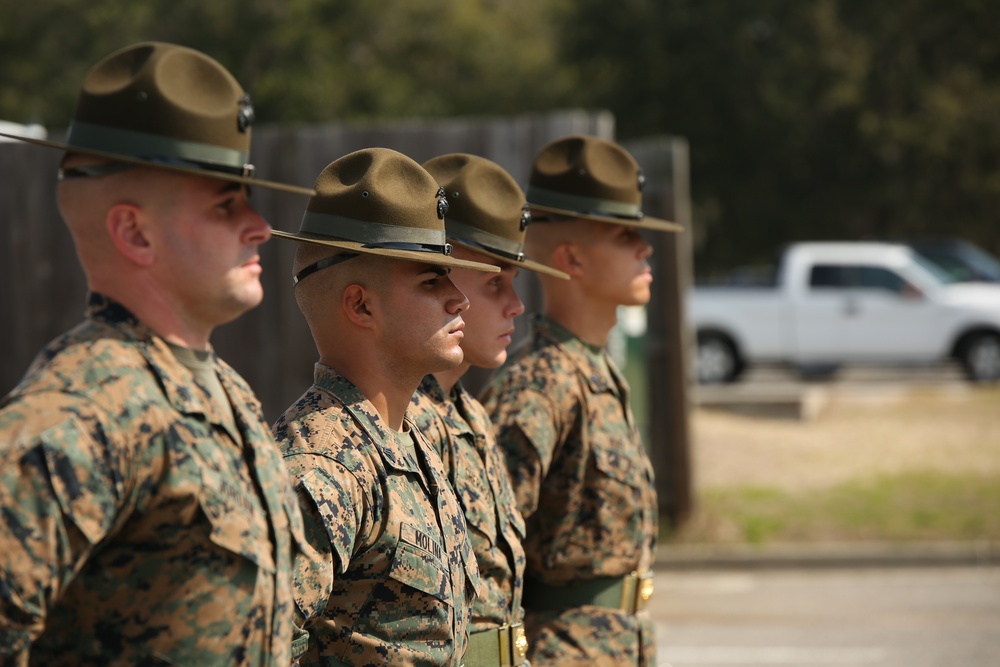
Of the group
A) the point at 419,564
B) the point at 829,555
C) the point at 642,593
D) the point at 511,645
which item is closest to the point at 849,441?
the point at 829,555

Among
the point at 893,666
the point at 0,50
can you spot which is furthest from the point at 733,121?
the point at 893,666

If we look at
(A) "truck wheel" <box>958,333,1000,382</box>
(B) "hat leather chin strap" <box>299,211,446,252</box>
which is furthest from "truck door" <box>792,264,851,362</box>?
(B) "hat leather chin strap" <box>299,211,446,252</box>

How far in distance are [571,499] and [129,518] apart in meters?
2.10

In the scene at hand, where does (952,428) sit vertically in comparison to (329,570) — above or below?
above

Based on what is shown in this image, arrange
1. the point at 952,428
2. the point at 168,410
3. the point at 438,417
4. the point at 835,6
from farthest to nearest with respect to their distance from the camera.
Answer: the point at 835,6 → the point at 952,428 → the point at 438,417 → the point at 168,410

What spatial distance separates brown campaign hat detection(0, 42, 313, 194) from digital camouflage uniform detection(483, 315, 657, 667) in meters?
1.85

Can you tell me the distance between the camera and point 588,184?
440 centimetres

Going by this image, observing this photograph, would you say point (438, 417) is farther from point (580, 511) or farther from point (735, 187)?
point (735, 187)

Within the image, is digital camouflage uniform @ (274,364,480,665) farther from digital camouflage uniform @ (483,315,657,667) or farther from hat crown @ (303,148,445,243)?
digital camouflage uniform @ (483,315,657,667)

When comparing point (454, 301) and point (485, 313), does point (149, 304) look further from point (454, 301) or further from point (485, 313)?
point (485, 313)

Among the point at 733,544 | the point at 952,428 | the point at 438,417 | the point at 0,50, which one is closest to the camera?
the point at 438,417

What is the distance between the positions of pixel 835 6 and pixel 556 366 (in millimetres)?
26679

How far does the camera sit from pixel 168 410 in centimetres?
207

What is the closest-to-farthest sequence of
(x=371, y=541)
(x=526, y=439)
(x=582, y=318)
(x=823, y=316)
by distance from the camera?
1. (x=371, y=541)
2. (x=526, y=439)
3. (x=582, y=318)
4. (x=823, y=316)
